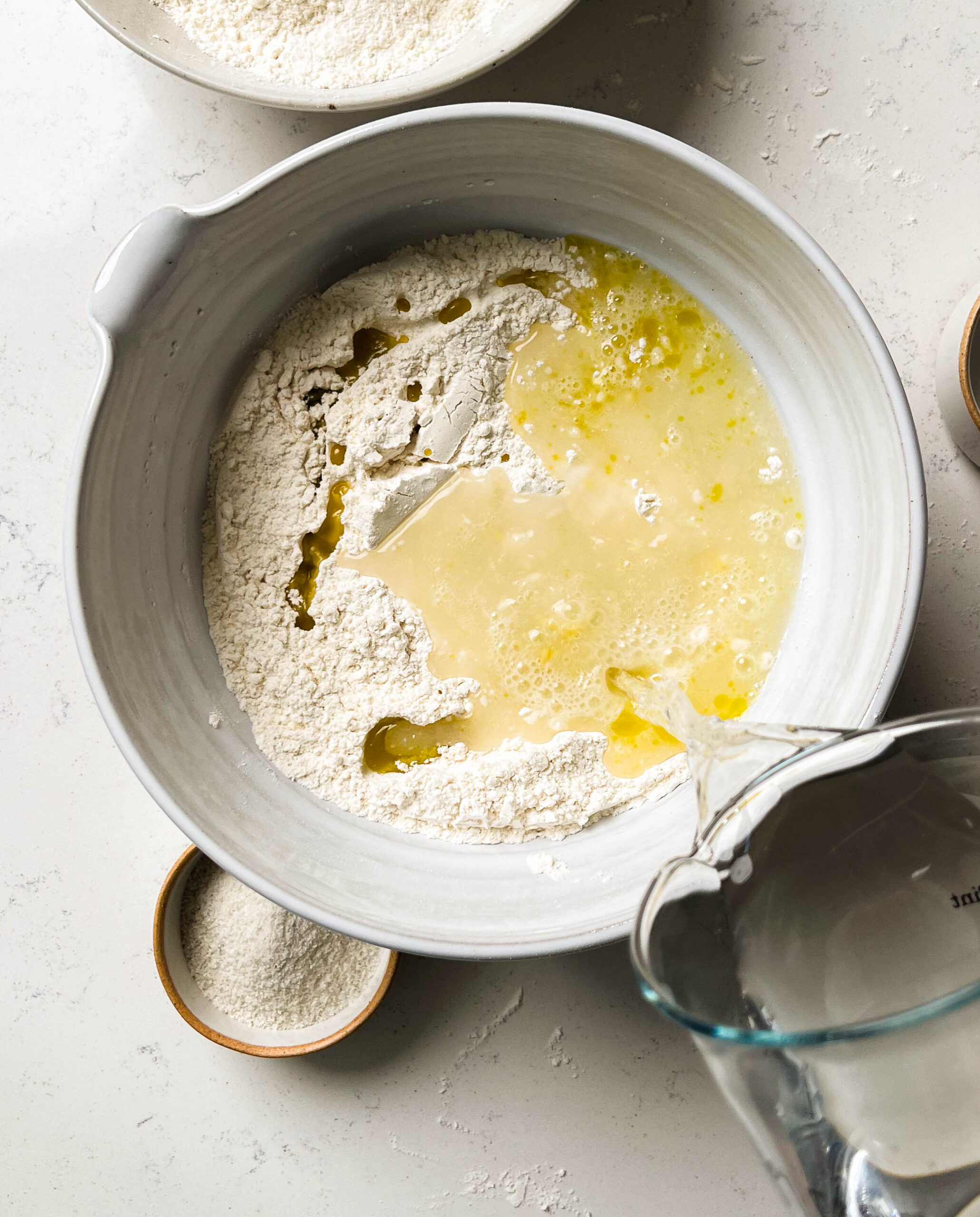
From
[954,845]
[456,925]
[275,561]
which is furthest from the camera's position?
[275,561]

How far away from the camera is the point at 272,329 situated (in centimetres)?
105

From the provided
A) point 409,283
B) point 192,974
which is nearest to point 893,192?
point 409,283

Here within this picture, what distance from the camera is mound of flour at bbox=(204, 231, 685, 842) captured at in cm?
102

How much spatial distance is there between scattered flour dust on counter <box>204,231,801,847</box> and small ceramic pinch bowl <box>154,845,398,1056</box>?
0.65 feet

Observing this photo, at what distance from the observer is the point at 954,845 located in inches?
31.0

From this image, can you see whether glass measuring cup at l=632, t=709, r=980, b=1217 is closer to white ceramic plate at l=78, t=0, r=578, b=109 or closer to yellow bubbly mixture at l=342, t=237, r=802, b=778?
yellow bubbly mixture at l=342, t=237, r=802, b=778

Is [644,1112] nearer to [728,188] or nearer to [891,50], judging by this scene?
[728,188]

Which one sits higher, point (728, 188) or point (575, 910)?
point (728, 188)

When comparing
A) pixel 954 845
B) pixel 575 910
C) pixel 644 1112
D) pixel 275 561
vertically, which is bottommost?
pixel 644 1112

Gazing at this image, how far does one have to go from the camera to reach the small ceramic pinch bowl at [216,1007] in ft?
3.46

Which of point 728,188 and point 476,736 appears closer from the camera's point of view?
point 728,188

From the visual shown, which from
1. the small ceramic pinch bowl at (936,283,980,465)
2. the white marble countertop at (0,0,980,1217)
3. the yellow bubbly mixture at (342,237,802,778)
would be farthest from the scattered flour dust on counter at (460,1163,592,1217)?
the small ceramic pinch bowl at (936,283,980,465)

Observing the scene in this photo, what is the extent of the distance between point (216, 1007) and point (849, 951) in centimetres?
72

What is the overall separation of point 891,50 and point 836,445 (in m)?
0.47
